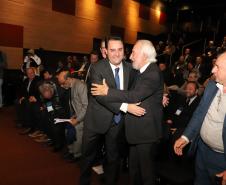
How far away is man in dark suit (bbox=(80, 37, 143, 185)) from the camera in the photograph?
209 centimetres

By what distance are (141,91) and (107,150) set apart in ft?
2.32

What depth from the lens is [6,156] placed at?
3.22 meters

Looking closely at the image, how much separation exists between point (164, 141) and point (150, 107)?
2.04ft

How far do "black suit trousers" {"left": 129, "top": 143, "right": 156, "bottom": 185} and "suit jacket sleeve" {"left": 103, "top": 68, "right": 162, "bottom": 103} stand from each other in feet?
1.32

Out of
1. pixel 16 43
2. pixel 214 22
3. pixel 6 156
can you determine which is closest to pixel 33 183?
pixel 6 156

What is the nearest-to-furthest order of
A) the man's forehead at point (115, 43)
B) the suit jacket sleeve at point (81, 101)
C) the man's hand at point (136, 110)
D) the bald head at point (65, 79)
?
the man's hand at point (136, 110) < the man's forehead at point (115, 43) < the suit jacket sleeve at point (81, 101) < the bald head at point (65, 79)

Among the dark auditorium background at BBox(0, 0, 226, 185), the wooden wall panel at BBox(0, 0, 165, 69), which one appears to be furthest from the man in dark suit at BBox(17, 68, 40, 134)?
the wooden wall panel at BBox(0, 0, 165, 69)

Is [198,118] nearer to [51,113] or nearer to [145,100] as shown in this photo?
[145,100]

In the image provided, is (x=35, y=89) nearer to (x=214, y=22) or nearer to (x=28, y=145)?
(x=28, y=145)

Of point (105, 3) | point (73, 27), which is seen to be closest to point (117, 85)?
point (73, 27)

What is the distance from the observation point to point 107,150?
7.36 feet

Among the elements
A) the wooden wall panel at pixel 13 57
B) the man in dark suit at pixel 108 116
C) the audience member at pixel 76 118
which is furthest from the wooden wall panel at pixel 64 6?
the man in dark suit at pixel 108 116

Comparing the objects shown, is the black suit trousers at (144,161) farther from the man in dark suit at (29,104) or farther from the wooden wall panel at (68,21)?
the wooden wall panel at (68,21)

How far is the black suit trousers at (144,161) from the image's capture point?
1.99 meters
